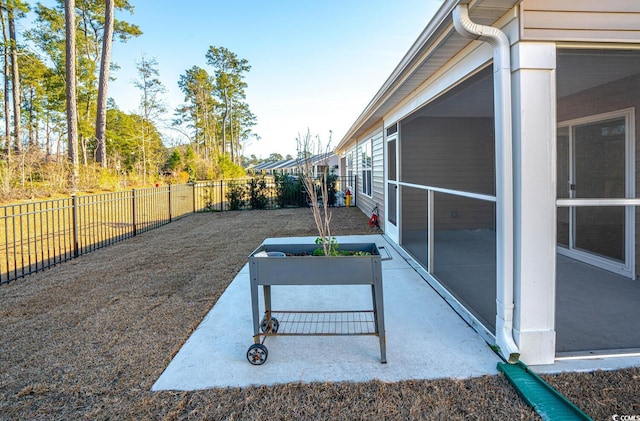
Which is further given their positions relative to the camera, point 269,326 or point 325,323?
point 325,323

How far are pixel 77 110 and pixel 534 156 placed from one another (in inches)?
837

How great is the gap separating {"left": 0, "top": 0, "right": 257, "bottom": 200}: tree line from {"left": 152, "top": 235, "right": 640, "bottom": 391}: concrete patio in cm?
975

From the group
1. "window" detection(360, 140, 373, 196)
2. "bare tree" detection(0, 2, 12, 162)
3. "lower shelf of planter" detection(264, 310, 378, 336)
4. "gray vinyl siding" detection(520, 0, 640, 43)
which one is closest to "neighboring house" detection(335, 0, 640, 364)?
"gray vinyl siding" detection(520, 0, 640, 43)

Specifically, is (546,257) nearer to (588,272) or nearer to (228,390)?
(228,390)

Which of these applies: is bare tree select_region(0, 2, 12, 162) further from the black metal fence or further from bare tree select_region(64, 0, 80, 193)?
the black metal fence

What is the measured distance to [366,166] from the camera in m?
10.4

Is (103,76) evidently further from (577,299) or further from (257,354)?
(577,299)

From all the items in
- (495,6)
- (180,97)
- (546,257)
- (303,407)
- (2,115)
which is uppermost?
(180,97)

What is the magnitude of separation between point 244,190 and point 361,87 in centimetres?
615

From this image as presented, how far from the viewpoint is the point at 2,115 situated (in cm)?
1700

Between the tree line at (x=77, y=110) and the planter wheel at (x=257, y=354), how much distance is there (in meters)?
10.3

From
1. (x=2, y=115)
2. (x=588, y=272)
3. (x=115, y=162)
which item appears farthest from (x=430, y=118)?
(x=2, y=115)

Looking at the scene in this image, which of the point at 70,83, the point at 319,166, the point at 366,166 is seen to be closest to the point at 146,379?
the point at 319,166

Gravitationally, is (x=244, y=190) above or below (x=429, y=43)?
below
